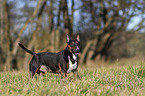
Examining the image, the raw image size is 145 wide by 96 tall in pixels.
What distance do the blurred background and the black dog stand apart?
8396 mm

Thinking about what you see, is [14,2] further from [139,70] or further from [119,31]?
[139,70]

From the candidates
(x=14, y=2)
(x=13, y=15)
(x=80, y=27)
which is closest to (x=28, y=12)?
(x=13, y=15)

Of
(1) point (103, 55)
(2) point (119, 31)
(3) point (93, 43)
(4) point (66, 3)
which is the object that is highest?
(4) point (66, 3)

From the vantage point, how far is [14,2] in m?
18.5

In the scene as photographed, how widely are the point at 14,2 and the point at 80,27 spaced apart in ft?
27.7

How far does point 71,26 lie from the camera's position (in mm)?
15234

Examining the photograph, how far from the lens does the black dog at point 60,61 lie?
479 centimetres

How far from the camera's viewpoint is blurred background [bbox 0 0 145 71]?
48.1 feet

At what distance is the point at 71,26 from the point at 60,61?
10.5m

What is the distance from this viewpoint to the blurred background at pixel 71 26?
48.1 ft

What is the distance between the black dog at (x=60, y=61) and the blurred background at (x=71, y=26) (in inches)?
331

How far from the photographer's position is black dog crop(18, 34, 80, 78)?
4.79m

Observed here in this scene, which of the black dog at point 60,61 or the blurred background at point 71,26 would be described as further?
the blurred background at point 71,26

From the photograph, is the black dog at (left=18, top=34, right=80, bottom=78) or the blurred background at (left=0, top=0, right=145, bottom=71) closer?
the black dog at (left=18, top=34, right=80, bottom=78)
